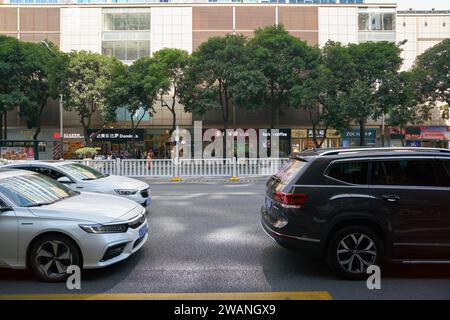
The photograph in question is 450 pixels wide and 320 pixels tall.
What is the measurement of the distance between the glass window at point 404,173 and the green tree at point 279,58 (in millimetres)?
24005

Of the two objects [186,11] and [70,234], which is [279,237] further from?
[186,11]

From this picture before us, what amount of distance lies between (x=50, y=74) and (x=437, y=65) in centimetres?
3199

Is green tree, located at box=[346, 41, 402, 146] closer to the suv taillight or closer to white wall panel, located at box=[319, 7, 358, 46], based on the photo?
white wall panel, located at box=[319, 7, 358, 46]

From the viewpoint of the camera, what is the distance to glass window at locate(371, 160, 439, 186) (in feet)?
15.8

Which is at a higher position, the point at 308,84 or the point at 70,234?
the point at 308,84

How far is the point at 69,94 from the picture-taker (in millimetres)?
29312

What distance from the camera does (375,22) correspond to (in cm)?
3681

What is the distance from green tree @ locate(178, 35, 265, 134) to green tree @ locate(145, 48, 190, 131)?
0.68 meters

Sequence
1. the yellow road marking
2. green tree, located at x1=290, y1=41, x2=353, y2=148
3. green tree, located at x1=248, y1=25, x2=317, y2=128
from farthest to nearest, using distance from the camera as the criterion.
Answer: green tree, located at x1=248, y1=25, x2=317, y2=128, green tree, located at x1=290, y1=41, x2=353, y2=148, the yellow road marking

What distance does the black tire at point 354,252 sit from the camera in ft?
15.3

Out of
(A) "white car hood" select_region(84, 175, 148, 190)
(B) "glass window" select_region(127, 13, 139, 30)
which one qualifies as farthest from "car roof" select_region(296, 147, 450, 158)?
(B) "glass window" select_region(127, 13, 139, 30)

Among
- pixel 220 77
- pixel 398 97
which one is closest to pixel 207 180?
pixel 220 77

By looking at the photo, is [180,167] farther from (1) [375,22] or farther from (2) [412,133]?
(1) [375,22]

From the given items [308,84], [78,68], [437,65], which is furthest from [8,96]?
[437,65]
